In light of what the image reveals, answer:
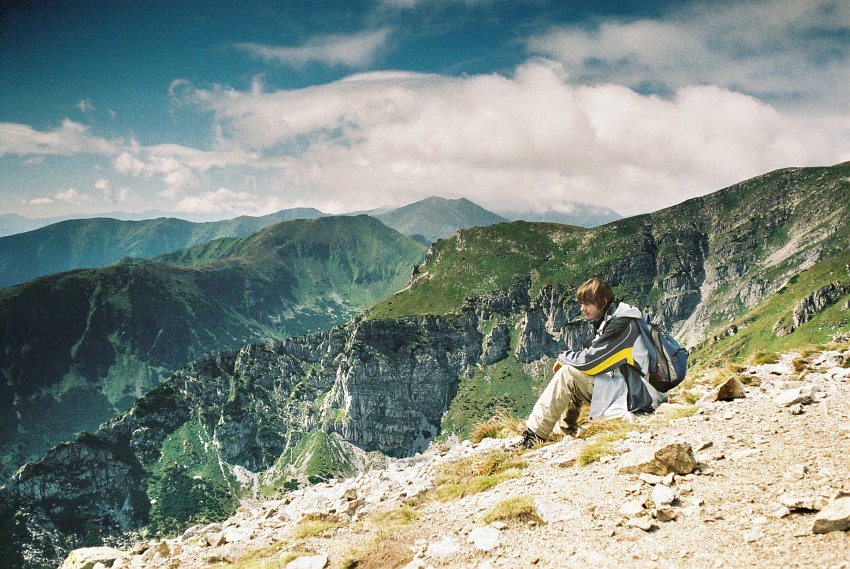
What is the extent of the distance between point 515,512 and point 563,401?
4.59 m

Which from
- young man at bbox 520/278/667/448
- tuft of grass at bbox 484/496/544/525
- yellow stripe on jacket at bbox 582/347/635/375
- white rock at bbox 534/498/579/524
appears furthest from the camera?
young man at bbox 520/278/667/448

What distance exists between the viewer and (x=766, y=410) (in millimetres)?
9398

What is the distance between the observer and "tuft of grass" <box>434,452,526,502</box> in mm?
9320

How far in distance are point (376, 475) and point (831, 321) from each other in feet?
826

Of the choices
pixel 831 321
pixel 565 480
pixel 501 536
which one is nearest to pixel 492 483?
pixel 565 480

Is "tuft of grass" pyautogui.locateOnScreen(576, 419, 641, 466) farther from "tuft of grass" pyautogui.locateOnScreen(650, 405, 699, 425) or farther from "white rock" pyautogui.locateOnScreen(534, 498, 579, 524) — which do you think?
"white rock" pyautogui.locateOnScreen(534, 498, 579, 524)

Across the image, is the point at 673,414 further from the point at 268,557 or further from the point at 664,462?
the point at 268,557

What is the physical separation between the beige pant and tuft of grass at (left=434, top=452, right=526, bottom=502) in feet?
3.94

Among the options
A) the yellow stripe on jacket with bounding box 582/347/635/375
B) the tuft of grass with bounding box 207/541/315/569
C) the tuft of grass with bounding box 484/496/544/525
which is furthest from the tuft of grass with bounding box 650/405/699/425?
the tuft of grass with bounding box 207/541/315/569

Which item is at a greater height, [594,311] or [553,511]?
[594,311]

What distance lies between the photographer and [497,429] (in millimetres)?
14492

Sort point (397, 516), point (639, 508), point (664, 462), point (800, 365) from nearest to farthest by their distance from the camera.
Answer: point (639, 508), point (664, 462), point (397, 516), point (800, 365)

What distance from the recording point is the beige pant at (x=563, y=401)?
10.9 metres

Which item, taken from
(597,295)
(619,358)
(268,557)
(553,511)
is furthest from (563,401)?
(268,557)
